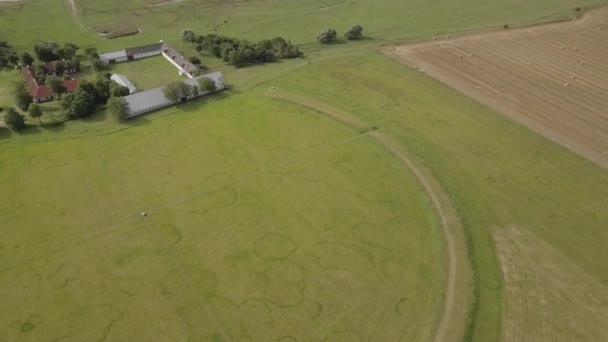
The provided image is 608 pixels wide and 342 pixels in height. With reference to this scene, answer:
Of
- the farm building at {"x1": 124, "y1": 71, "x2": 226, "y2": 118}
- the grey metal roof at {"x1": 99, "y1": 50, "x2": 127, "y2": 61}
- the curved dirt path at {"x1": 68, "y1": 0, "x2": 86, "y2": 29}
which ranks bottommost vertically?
the farm building at {"x1": 124, "y1": 71, "x2": 226, "y2": 118}

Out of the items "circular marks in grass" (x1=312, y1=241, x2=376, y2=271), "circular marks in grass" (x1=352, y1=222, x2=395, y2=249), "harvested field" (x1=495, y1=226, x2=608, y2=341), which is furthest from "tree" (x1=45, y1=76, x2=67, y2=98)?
"harvested field" (x1=495, y1=226, x2=608, y2=341)

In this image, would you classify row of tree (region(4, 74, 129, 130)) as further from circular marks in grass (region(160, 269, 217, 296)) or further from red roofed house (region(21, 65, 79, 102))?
circular marks in grass (region(160, 269, 217, 296))

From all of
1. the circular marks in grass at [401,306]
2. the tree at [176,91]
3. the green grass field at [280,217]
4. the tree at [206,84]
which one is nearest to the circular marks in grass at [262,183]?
the green grass field at [280,217]

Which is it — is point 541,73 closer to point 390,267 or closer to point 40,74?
point 390,267

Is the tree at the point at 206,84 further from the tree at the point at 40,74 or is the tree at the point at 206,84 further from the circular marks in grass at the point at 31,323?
the circular marks in grass at the point at 31,323

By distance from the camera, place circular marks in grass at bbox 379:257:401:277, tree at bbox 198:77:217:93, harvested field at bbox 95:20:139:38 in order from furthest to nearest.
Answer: harvested field at bbox 95:20:139:38
tree at bbox 198:77:217:93
circular marks in grass at bbox 379:257:401:277

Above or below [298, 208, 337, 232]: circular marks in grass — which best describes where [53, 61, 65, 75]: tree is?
above

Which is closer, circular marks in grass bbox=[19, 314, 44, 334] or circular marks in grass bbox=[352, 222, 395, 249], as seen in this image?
circular marks in grass bbox=[19, 314, 44, 334]

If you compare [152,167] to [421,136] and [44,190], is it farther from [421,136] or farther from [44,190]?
[421,136]
